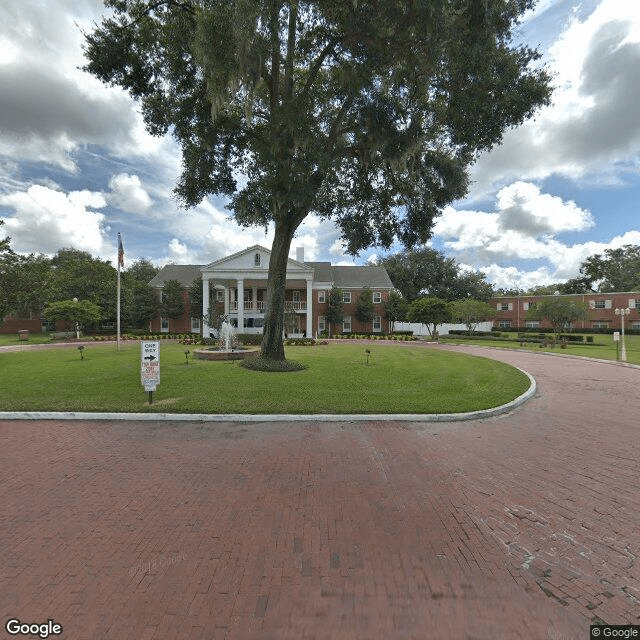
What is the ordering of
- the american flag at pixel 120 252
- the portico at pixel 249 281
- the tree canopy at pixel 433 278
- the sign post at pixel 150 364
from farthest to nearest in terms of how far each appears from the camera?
the tree canopy at pixel 433 278 → the portico at pixel 249 281 → the american flag at pixel 120 252 → the sign post at pixel 150 364

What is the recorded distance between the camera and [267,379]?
12.1 m

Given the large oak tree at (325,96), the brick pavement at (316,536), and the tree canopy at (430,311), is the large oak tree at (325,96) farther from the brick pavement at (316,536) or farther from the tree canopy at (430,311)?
the tree canopy at (430,311)

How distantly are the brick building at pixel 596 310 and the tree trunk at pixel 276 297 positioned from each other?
130 feet

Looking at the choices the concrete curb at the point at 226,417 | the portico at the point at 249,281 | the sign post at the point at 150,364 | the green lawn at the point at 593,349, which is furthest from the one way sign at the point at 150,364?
the portico at the point at 249,281

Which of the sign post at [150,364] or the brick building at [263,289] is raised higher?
the brick building at [263,289]

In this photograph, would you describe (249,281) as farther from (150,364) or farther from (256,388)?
(150,364)

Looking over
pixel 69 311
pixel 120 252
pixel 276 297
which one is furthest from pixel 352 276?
pixel 276 297

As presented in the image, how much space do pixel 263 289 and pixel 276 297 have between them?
26163mm

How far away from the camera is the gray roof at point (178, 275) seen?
4319cm

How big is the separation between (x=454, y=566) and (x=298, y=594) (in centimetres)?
140

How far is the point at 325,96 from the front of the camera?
1427 centimetres

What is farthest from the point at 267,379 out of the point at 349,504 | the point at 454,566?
the point at 454,566

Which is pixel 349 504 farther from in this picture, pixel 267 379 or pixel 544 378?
pixel 544 378

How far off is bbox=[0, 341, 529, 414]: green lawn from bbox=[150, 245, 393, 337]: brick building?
714 inches
